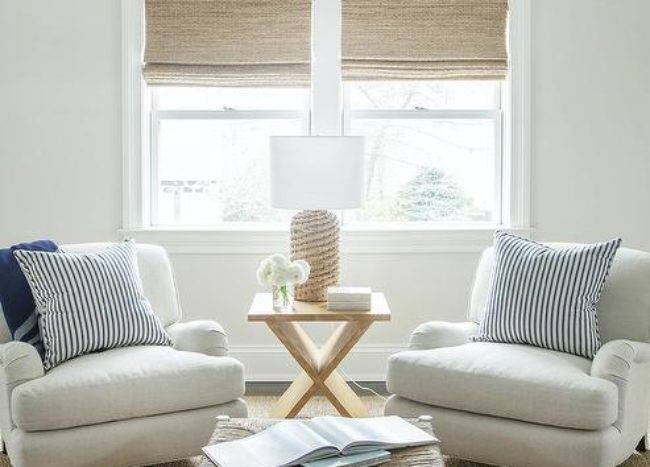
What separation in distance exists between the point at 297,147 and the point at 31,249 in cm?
117

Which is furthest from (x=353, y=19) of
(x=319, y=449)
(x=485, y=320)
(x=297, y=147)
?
(x=319, y=449)

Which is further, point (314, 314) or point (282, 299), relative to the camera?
point (282, 299)

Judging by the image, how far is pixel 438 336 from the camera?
3.58 meters

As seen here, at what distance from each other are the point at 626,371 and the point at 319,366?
4.36ft

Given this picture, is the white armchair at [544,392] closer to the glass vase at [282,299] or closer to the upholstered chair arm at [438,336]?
the upholstered chair arm at [438,336]

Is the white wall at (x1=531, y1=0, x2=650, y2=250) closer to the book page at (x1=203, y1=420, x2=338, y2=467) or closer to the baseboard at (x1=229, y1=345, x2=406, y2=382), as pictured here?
the baseboard at (x1=229, y1=345, x2=406, y2=382)

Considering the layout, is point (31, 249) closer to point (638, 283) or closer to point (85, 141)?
point (85, 141)

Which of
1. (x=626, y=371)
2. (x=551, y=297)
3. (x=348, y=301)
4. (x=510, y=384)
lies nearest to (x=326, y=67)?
(x=348, y=301)

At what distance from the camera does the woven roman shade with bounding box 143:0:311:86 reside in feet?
15.0

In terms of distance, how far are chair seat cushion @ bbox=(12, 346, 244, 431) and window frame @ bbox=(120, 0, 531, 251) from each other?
136 cm

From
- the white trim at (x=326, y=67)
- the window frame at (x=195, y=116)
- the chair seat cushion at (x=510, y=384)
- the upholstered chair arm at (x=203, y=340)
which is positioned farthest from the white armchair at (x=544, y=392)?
the window frame at (x=195, y=116)

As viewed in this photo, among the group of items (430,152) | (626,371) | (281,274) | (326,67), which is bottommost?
(626,371)

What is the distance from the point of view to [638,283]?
3.45 metres

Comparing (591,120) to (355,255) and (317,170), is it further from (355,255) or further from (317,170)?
(317,170)
